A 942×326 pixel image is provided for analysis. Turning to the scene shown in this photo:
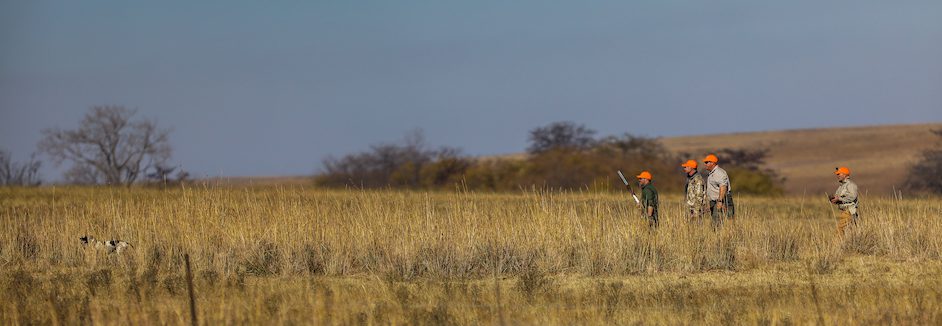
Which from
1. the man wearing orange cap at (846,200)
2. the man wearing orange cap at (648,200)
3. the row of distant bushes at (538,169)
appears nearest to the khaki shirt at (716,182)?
the man wearing orange cap at (648,200)

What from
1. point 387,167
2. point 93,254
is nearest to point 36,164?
point 387,167

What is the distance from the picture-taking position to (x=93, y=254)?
48.9ft

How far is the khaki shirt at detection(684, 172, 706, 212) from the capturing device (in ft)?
53.3

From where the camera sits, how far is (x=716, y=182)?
53.4ft

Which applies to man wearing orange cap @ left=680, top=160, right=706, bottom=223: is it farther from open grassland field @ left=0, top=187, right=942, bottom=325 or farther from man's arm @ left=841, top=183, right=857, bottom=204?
man's arm @ left=841, top=183, right=857, bottom=204

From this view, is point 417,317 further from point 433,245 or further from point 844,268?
point 844,268

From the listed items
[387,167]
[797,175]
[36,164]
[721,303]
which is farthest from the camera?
[797,175]

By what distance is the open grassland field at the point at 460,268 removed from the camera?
1117 cm

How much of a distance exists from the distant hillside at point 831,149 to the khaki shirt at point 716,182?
158 feet

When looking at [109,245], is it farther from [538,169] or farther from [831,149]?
[831,149]

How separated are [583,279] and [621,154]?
36.7m

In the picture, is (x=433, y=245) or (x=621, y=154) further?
(x=621, y=154)

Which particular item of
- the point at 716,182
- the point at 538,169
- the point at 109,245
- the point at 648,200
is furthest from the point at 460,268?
the point at 538,169

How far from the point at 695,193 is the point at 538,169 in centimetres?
2963
